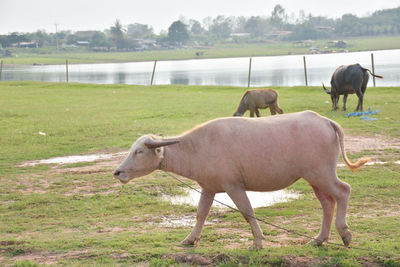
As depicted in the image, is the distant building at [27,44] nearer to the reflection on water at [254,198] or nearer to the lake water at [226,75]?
the lake water at [226,75]

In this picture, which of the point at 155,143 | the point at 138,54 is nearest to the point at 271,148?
the point at 155,143

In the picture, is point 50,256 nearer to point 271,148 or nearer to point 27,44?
point 271,148

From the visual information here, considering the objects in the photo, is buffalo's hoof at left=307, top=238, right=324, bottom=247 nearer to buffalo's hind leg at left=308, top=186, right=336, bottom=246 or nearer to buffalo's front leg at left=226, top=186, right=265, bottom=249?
buffalo's hind leg at left=308, top=186, right=336, bottom=246

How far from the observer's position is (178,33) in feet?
602

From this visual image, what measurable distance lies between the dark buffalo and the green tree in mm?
164713

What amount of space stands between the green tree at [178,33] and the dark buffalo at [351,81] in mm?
164713

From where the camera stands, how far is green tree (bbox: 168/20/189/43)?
18338 cm

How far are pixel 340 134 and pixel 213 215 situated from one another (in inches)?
108

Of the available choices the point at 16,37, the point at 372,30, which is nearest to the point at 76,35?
the point at 16,37

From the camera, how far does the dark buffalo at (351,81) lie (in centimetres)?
2092

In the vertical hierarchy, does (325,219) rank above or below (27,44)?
below

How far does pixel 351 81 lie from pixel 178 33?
6541 inches

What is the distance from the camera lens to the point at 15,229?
820 centimetres

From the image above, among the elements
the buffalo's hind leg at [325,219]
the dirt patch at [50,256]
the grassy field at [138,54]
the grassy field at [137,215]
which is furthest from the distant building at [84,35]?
the buffalo's hind leg at [325,219]
